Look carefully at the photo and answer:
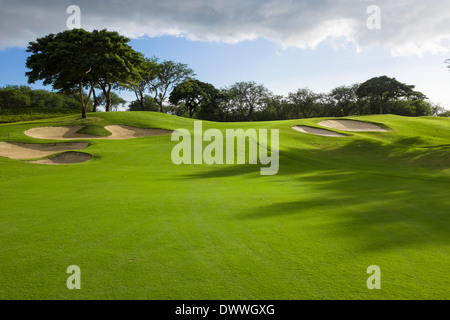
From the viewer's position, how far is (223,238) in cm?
531

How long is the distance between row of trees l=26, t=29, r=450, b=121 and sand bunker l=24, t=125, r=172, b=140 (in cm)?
561

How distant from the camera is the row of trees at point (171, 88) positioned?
97.6ft

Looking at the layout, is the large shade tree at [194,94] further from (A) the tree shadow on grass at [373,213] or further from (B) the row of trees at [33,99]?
(A) the tree shadow on grass at [373,213]

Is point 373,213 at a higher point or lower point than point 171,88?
lower

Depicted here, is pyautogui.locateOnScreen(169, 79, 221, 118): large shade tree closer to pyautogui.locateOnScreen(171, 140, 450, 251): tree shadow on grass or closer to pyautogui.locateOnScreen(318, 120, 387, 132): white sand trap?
pyautogui.locateOnScreen(318, 120, 387, 132): white sand trap

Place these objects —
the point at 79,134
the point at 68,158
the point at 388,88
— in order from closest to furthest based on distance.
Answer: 1. the point at 68,158
2. the point at 79,134
3. the point at 388,88

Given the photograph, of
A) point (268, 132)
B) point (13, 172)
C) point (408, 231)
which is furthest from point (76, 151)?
point (408, 231)

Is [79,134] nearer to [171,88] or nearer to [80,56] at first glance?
[80,56]

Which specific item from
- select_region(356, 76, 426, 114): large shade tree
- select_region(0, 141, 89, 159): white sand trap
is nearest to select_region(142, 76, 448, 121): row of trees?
select_region(356, 76, 426, 114): large shade tree

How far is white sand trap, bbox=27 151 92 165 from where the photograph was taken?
18.1 m

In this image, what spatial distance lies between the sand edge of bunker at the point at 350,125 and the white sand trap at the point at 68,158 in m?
29.5

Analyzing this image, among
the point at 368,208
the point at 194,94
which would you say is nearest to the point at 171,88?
the point at 194,94

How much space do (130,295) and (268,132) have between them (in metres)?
26.5

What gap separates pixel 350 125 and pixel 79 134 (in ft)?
113
